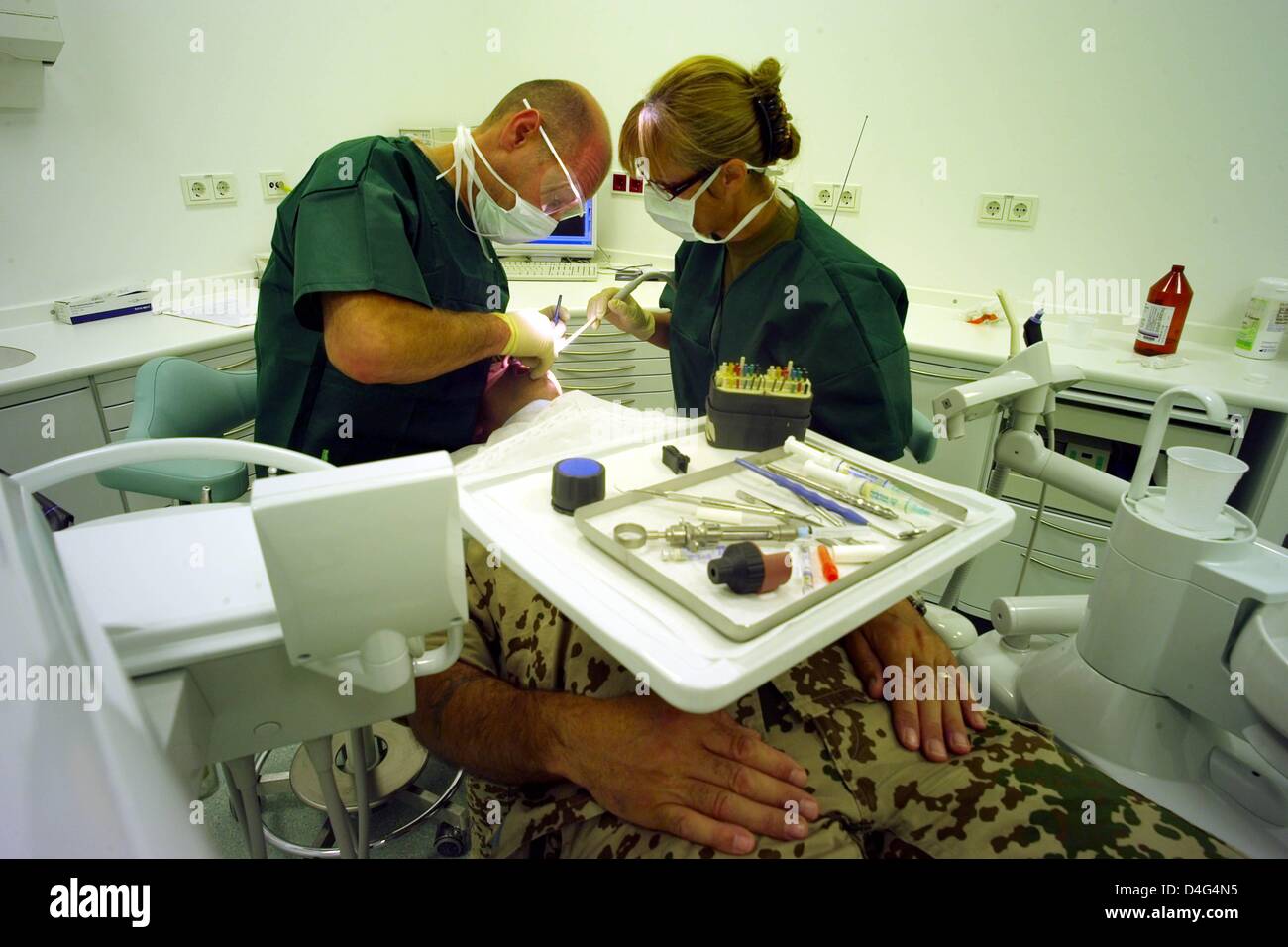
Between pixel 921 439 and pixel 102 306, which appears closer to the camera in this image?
pixel 921 439

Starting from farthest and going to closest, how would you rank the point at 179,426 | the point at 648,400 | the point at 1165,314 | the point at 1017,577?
the point at 648,400 → the point at 1017,577 → the point at 1165,314 → the point at 179,426

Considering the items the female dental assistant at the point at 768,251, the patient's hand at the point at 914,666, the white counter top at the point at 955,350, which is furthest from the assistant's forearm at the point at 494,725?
the white counter top at the point at 955,350

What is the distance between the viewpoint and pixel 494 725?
2.82 feet

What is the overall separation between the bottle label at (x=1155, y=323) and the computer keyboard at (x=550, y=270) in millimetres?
1940

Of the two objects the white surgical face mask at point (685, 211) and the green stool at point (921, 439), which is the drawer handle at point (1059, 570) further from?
the white surgical face mask at point (685, 211)

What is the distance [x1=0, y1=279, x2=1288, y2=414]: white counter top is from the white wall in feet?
0.54

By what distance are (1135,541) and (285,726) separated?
0.94m

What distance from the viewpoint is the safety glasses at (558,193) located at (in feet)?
4.57

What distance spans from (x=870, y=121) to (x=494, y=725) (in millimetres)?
2494

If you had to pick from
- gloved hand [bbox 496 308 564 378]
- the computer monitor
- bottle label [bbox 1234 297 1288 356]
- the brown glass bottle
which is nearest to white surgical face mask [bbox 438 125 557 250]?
gloved hand [bbox 496 308 564 378]

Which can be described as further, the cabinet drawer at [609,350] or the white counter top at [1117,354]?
the cabinet drawer at [609,350]

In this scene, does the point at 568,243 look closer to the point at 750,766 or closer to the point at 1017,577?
the point at 1017,577
